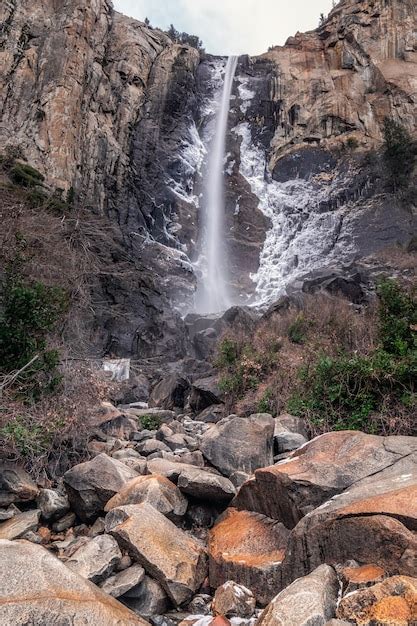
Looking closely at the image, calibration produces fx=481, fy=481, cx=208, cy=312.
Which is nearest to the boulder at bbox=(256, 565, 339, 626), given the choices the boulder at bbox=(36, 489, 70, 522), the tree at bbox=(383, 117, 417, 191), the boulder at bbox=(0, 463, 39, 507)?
the boulder at bbox=(36, 489, 70, 522)

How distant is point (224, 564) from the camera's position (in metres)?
4.31

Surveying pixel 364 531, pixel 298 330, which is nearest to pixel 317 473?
pixel 364 531

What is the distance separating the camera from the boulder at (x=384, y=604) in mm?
2679

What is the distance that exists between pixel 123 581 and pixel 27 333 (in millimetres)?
4913

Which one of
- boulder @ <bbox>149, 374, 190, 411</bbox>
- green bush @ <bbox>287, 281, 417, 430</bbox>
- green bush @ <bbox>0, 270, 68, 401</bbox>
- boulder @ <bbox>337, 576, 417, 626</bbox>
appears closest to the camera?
boulder @ <bbox>337, 576, 417, 626</bbox>

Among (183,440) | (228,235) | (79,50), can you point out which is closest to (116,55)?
(79,50)

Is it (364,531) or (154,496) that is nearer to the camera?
(364,531)

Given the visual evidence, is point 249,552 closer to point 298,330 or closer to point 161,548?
point 161,548

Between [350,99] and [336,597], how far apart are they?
145 feet

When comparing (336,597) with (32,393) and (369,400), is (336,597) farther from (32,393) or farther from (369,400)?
(32,393)

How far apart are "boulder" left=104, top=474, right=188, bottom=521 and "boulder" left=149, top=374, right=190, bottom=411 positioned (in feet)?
29.9

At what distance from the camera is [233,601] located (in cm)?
385

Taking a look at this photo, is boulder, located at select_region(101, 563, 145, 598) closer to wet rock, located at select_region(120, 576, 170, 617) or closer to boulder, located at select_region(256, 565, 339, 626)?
wet rock, located at select_region(120, 576, 170, 617)

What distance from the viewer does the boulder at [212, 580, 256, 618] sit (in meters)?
3.81
